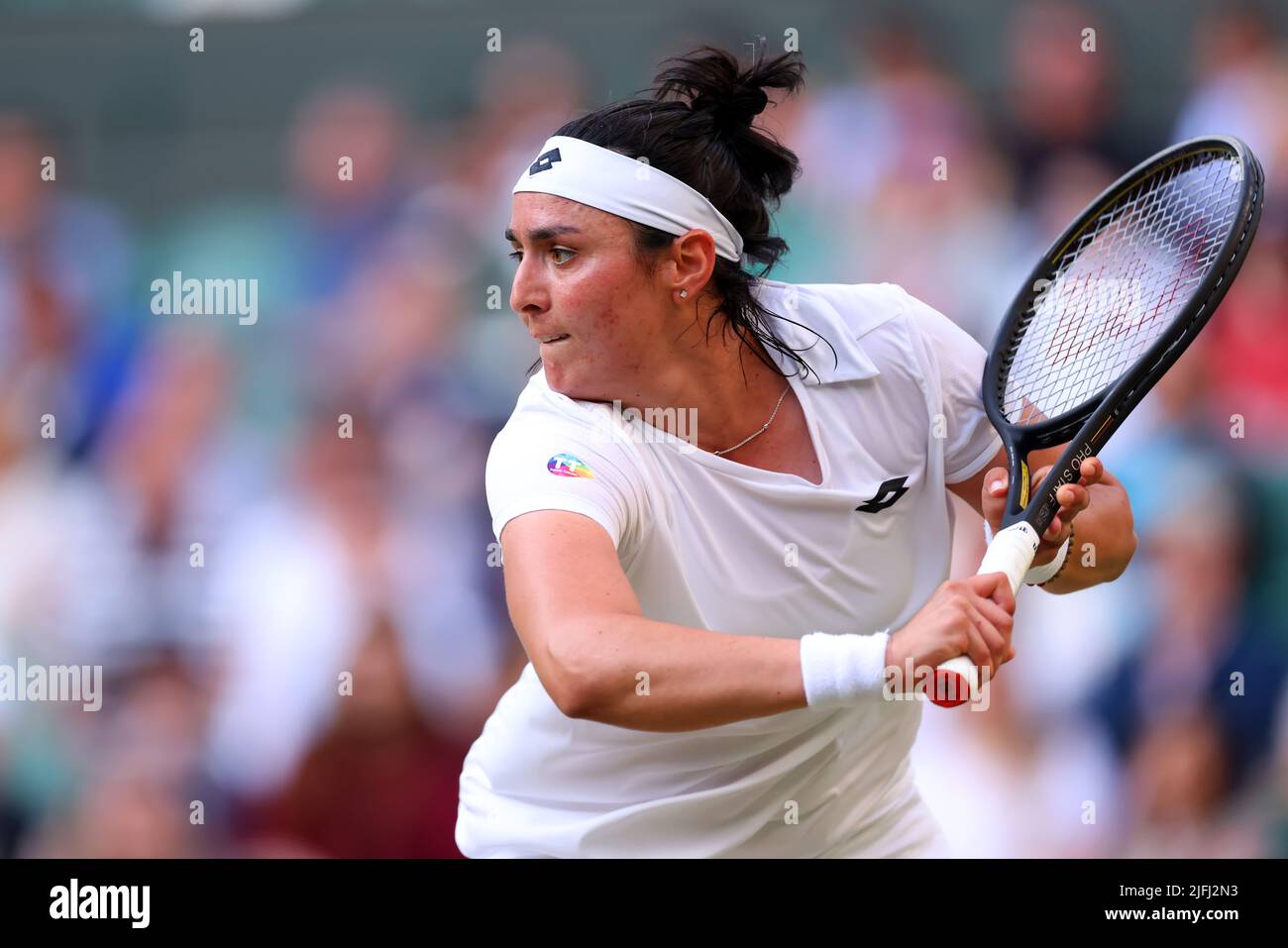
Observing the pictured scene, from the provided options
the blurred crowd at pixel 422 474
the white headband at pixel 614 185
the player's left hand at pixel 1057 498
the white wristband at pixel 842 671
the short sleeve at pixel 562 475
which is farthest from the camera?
the blurred crowd at pixel 422 474

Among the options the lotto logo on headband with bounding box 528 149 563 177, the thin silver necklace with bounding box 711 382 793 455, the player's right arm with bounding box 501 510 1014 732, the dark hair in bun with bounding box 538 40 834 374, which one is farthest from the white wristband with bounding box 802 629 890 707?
the lotto logo on headband with bounding box 528 149 563 177

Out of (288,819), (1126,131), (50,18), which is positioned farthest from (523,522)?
(50,18)

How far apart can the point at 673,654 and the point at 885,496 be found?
604 mm

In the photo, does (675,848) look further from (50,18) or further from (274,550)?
(50,18)

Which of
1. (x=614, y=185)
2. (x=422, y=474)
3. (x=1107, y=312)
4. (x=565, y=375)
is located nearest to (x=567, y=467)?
(x=565, y=375)

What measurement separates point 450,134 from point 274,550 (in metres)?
1.27

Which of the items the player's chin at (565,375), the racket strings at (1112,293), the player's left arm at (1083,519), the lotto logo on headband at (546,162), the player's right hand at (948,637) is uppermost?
the lotto logo on headband at (546,162)

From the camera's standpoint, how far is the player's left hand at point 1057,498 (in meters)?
1.86

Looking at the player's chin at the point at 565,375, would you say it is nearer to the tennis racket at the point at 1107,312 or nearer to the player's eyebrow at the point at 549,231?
the player's eyebrow at the point at 549,231

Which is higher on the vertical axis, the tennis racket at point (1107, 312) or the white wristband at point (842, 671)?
the tennis racket at point (1107, 312)

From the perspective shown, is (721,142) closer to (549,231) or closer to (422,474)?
(549,231)

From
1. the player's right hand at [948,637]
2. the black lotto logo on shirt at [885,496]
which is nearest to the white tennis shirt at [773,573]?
the black lotto logo on shirt at [885,496]

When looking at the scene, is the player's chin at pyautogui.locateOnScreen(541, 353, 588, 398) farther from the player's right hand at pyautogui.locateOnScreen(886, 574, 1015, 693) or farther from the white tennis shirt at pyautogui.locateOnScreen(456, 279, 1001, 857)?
the player's right hand at pyautogui.locateOnScreen(886, 574, 1015, 693)

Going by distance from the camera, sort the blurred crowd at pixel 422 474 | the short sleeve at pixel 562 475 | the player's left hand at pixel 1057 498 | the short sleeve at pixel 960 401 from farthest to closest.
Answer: the blurred crowd at pixel 422 474
the short sleeve at pixel 960 401
the player's left hand at pixel 1057 498
the short sleeve at pixel 562 475
